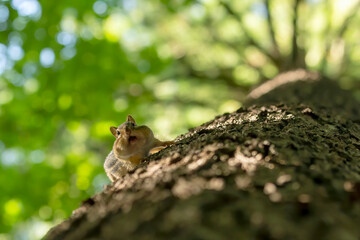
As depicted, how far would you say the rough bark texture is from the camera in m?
0.71

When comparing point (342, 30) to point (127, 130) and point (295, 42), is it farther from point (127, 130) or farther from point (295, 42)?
point (127, 130)

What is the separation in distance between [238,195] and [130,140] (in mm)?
1033

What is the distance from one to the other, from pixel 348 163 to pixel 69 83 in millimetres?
3374

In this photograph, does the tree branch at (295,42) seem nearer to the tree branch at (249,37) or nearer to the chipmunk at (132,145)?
the tree branch at (249,37)

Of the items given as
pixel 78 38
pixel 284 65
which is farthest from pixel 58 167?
pixel 284 65

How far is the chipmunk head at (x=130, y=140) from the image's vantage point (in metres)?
1.77

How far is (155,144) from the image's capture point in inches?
73.2

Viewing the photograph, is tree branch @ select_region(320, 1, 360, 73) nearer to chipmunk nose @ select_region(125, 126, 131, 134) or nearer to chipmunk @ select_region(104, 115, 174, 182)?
chipmunk @ select_region(104, 115, 174, 182)

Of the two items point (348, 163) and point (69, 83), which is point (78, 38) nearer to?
point (69, 83)

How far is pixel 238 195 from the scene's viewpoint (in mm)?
838

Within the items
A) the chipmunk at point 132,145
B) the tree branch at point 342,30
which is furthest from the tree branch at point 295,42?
the chipmunk at point 132,145

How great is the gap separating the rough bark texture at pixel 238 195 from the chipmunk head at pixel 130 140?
476 mm

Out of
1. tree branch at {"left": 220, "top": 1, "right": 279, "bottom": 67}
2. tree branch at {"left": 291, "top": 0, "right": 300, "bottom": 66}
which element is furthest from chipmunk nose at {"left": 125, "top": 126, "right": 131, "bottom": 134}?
tree branch at {"left": 220, "top": 1, "right": 279, "bottom": 67}

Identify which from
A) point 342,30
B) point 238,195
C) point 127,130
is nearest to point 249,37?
point 342,30
